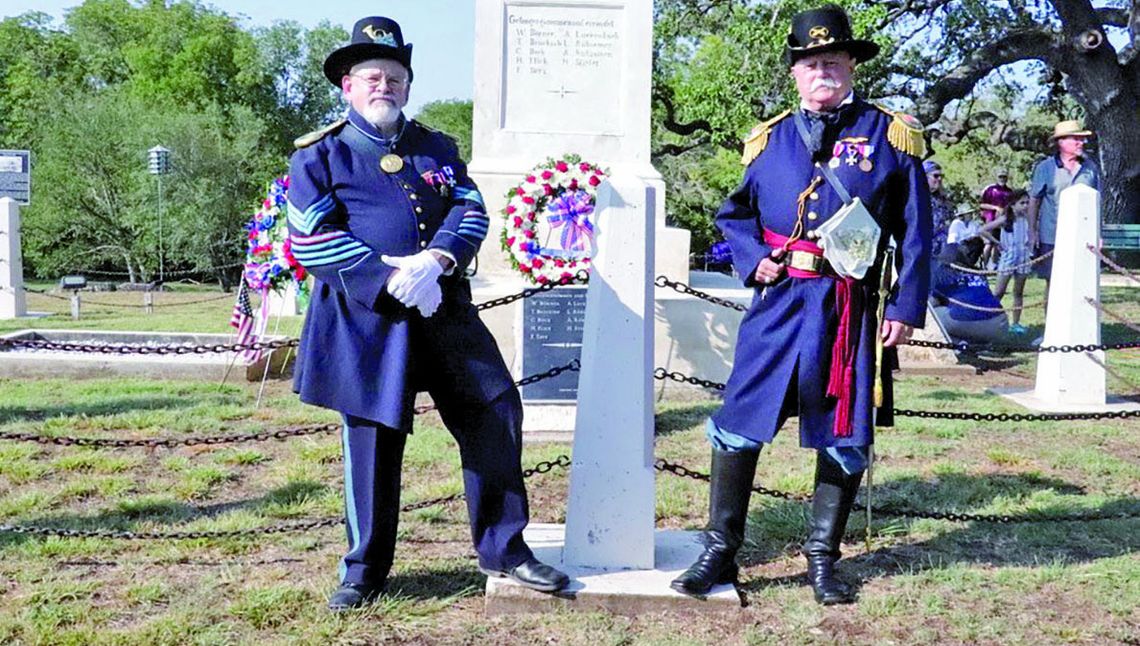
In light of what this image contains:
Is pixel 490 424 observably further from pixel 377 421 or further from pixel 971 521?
pixel 971 521

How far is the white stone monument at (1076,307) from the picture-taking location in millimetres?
7301

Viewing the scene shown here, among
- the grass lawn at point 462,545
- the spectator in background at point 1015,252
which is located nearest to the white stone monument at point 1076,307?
the grass lawn at point 462,545

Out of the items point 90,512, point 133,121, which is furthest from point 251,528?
point 133,121

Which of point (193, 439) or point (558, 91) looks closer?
point (193, 439)

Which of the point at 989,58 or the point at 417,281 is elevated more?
the point at 989,58

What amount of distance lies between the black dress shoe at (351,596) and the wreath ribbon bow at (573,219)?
3356 mm

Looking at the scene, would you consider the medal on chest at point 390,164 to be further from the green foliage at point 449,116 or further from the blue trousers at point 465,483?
the green foliage at point 449,116

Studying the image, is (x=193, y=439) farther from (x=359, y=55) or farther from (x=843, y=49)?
(x=843, y=49)

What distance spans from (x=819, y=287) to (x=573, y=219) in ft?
10.4

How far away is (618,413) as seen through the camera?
3.84 m

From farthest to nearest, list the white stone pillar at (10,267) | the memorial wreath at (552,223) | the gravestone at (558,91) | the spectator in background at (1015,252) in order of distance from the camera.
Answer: the white stone pillar at (10,267)
the spectator in background at (1015,252)
the gravestone at (558,91)
the memorial wreath at (552,223)

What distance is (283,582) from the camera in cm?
401

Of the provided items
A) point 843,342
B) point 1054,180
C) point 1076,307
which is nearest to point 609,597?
point 843,342

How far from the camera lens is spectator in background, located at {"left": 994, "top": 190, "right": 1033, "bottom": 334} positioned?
11070 mm
